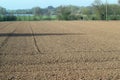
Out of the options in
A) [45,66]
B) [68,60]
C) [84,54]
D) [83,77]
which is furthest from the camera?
[84,54]

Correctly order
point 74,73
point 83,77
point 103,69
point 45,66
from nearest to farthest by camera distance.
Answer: point 83,77, point 74,73, point 103,69, point 45,66

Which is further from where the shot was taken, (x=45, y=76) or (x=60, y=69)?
(x=60, y=69)

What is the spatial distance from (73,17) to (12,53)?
348 feet

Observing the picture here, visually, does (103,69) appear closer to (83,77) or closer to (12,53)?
(83,77)

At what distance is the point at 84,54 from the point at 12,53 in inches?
135

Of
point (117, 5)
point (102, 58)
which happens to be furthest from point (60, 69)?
point (117, 5)

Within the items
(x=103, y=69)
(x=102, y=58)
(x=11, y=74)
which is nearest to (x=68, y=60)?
(x=102, y=58)

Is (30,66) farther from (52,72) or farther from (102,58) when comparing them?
(102,58)

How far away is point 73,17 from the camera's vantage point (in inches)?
4887

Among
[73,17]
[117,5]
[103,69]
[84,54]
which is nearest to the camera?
[103,69]

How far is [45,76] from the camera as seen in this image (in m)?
11.9

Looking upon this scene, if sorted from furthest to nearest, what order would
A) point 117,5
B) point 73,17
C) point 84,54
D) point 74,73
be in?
point 117,5, point 73,17, point 84,54, point 74,73

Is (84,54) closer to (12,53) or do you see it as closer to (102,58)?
(102,58)

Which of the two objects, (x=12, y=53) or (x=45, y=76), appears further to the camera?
(x=12, y=53)
